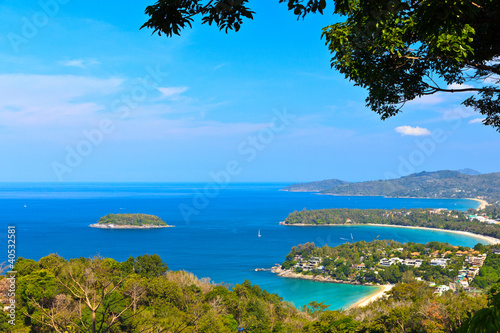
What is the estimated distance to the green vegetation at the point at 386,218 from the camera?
209 feet

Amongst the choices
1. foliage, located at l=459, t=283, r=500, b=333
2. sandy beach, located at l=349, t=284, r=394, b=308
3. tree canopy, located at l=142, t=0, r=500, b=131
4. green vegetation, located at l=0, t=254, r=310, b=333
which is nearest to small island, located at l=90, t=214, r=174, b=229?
sandy beach, located at l=349, t=284, r=394, b=308

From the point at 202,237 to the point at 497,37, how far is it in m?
49.0

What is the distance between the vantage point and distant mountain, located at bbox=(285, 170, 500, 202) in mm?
125875

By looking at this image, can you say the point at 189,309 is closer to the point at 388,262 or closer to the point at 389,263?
the point at 389,263

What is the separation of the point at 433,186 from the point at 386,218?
78.1 metres

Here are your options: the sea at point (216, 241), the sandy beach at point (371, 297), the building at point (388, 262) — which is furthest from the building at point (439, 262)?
the sea at point (216, 241)

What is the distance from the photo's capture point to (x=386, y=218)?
69688 mm

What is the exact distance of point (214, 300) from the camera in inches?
527

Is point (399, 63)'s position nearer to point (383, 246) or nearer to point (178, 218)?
point (383, 246)

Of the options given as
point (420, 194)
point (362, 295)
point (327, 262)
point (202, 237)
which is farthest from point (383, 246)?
point (420, 194)

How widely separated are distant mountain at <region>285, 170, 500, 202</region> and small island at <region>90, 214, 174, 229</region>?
326 ft

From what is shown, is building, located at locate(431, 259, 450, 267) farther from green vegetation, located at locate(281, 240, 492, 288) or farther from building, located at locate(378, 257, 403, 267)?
building, located at locate(378, 257, 403, 267)

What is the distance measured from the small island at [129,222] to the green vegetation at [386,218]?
77.2ft

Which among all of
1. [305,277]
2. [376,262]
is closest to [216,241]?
[305,277]
